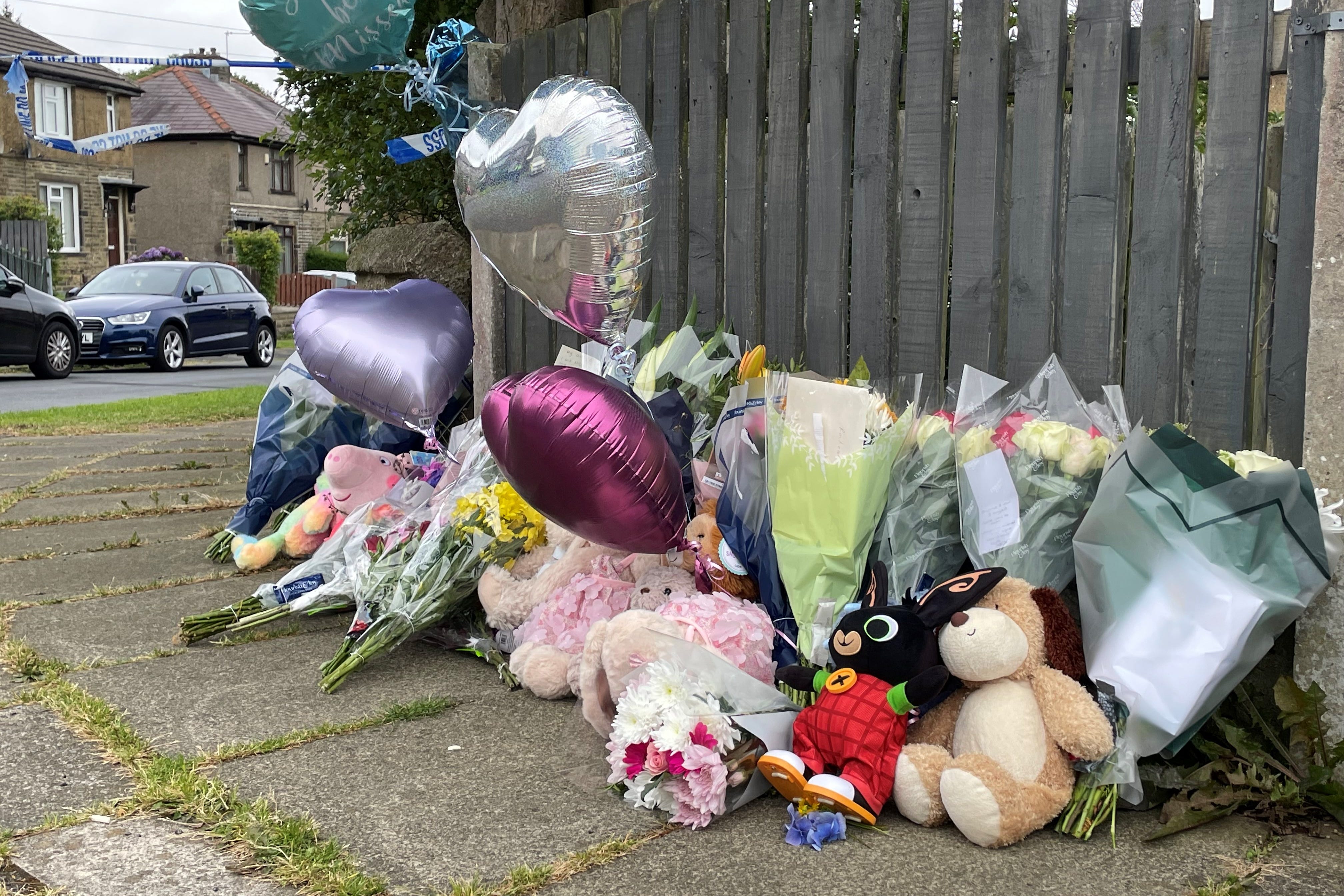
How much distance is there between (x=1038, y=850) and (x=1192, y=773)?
386mm

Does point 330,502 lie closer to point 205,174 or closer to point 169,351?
point 169,351

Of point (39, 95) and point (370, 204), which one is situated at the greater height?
point (39, 95)

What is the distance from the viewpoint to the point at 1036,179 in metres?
2.67

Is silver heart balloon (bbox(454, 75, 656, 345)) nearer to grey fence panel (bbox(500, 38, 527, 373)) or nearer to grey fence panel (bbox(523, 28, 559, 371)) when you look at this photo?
grey fence panel (bbox(523, 28, 559, 371))

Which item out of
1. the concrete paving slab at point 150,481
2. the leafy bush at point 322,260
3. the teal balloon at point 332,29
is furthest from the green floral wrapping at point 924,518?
the leafy bush at point 322,260

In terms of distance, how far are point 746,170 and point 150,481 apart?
404 centimetres

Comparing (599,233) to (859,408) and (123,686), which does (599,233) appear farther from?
(123,686)

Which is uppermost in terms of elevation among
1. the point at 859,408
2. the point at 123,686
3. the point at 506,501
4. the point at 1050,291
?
the point at 1050,291

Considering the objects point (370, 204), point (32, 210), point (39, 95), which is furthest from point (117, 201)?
point (370, 204)

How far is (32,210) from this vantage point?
81.5 feet

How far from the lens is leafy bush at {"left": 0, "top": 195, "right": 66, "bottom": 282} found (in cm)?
2439

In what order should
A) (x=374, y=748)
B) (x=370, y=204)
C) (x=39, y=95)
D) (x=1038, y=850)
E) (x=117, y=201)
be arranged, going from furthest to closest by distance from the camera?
(x=117, y=201), (x=39, y=95), (x=370, y=204), (x=374, y=748), (x=1038, y=850)

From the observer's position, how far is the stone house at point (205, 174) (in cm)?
3609

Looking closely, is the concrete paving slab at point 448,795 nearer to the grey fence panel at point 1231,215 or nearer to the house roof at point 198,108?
the grey fence panel at point 1231,215
